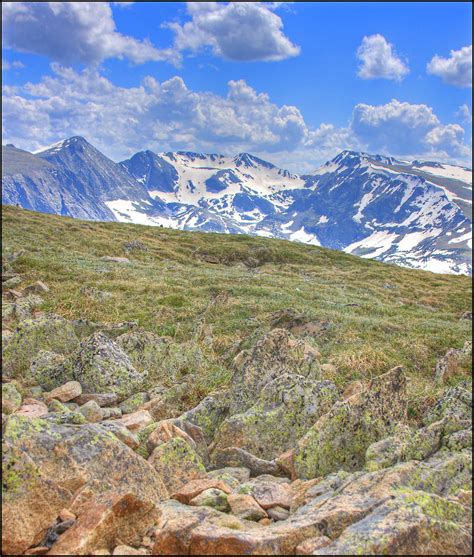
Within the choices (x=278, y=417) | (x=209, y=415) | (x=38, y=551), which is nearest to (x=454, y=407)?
(x=278, y=417)

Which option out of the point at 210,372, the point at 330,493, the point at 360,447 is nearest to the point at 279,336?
the point at 210,372

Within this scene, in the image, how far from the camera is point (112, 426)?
30.3 ft

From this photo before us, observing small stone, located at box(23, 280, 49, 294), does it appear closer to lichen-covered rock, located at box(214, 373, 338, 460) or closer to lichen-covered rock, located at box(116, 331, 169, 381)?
lichen-covered rock, located at box(116, 331, 169, 381)

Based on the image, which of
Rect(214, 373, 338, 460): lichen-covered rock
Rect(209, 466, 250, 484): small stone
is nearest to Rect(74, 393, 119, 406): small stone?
Rect(214, 373, 338, 460): lichen-covered rock

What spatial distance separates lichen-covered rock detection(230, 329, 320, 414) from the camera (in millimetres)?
11812

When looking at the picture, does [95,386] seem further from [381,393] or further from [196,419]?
[381,393]

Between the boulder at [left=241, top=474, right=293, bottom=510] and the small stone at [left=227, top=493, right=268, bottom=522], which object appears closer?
the small stone at [left=227, top=493, right=268, bottom=522]

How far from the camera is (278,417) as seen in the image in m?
10.2

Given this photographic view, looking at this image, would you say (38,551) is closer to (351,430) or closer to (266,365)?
(351,430)

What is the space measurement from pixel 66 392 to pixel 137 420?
8.01 feet

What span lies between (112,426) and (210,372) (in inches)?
252

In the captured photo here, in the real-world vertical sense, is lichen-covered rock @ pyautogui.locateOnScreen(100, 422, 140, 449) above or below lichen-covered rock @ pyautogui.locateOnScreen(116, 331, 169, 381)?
below

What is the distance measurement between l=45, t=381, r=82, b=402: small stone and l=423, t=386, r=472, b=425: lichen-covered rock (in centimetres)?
851

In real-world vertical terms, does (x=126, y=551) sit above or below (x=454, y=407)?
below
